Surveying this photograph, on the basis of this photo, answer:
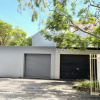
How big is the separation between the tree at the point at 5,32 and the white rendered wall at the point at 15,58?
16.1 metres

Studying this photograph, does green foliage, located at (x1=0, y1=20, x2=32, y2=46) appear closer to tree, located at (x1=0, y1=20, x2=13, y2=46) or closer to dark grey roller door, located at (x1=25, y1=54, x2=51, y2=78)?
tree, located at (x1=0, y1=20, x2=13, y2=46)

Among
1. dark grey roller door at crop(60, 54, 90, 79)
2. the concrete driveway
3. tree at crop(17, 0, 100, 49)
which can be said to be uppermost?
tree at crop(17, 0, 100, 49)

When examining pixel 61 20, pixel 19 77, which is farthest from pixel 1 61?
pixel 61 20

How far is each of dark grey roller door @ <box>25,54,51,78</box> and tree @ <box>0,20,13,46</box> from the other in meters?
16.9

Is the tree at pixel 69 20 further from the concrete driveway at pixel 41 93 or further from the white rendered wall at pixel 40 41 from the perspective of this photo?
the white rendered wall at pixel 40 41

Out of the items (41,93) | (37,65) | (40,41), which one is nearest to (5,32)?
(40,41)

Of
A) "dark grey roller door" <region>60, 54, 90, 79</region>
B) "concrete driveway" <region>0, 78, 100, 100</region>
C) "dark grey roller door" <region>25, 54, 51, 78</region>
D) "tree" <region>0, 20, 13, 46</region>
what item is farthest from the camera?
"tree" <region>0, 20, 13, 46</region>

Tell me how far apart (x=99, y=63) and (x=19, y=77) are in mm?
8264

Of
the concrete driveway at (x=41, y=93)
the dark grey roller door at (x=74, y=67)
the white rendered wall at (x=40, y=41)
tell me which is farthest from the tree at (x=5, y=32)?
the concrete driveway at (x=41, y=93)

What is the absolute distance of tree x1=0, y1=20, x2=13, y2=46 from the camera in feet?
95.0

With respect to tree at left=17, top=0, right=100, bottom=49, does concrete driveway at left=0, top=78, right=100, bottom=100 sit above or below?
below

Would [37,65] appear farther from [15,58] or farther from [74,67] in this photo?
[74,67]

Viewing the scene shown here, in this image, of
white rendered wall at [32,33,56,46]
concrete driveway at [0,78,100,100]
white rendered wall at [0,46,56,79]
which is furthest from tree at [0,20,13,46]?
concrete driveway at [0,78,100,100]

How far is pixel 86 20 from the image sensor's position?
9.69m
